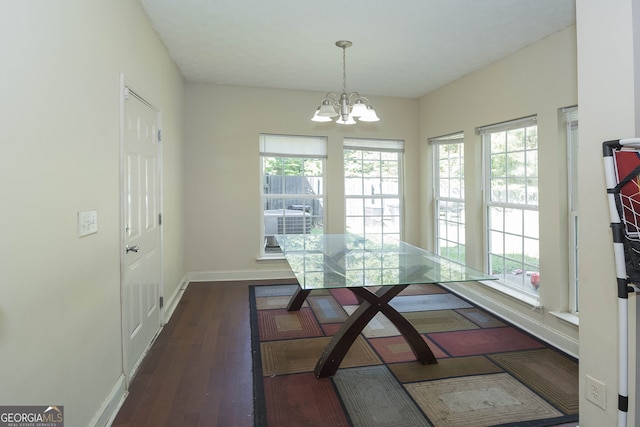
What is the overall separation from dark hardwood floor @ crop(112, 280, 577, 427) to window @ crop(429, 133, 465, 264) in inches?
107

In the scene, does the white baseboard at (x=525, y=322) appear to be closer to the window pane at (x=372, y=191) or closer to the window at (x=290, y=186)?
the window pane at (x=372, y=191)

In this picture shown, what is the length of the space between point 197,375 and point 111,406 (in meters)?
0.55

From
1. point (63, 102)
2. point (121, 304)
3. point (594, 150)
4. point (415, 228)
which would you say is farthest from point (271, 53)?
point (415, 228)

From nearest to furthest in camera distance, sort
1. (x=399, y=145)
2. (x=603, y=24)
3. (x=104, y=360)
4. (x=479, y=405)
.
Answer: (x=603, y=24) < (x=104, y=360) < (x=479, y=405) < (x=399, y=145)

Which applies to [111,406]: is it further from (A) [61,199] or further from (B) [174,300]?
(B) [174,300]

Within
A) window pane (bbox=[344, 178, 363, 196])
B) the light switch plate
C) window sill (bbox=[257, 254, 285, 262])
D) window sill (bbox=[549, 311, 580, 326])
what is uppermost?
window pane (bbox=[344, 178, 363, 196])

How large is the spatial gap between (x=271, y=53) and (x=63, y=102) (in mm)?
2369

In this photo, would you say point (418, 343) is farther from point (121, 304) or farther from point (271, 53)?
point (271, 53)

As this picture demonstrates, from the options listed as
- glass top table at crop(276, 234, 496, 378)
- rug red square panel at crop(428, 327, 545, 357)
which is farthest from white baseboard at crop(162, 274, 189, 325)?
rug red square panel at crop(428, 327, 545, 357)

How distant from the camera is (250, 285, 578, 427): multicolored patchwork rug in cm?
202

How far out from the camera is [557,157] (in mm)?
3002

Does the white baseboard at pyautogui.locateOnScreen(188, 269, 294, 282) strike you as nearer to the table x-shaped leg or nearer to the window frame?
the table x-shaped leg

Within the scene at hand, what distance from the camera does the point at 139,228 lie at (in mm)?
2676

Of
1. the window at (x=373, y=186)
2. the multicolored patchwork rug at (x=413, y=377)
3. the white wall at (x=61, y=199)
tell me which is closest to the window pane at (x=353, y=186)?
the window at (x=373, y=186)
